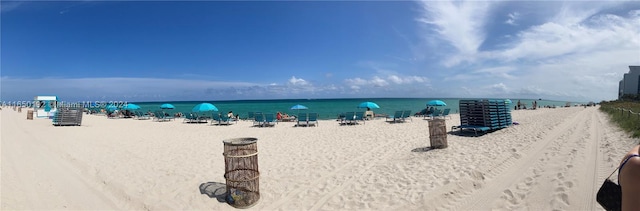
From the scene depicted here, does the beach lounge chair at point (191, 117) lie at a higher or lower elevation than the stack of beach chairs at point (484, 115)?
lower

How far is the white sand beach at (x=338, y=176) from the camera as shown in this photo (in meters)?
4.04

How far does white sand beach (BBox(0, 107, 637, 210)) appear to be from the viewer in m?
4.04

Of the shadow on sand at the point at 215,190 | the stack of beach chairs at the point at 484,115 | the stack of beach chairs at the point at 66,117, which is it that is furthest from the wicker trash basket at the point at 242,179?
the stack of beach chairs at the point at 66,117

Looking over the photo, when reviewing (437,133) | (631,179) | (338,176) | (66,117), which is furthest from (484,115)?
(66,117)

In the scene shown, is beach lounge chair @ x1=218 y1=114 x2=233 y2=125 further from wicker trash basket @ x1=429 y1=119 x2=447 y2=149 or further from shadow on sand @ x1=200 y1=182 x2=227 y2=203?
shadow on sand @ x1=200 y1=182 x2=227 y2=203

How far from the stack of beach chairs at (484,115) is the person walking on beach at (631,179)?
30.2ft

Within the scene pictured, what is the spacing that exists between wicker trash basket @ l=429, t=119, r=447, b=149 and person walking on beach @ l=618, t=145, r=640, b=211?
246 inches

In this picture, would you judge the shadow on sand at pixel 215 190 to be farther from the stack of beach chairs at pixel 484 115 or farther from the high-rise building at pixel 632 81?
the high-rise building at pixel 632 81

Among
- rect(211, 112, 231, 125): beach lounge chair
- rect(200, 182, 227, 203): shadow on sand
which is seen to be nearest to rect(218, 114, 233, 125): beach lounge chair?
rect(211, 112, 231, 125): beach lounge chair

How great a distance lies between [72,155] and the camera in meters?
7.15

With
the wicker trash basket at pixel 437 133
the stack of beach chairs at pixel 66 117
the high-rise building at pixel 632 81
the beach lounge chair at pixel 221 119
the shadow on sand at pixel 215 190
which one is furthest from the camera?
the high-rise building at pixel 632 81

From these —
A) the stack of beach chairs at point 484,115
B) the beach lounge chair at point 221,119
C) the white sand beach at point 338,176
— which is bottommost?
the white sand beach at point 338,176

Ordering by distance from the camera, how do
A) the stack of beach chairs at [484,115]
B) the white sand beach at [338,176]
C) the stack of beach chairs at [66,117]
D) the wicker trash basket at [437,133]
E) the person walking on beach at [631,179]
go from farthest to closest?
the stack of beach chairs at [66,117], the stack of beach chairs at [484,115], the wicker trash basket at [437,133], the white sand beach at [338,176], the person walking on beach at [631,179]

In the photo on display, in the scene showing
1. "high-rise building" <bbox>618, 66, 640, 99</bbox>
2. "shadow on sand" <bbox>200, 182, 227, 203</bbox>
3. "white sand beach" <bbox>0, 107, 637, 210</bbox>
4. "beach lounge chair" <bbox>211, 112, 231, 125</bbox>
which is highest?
"high-rise building" <bbox>618, 66, 640, 99</bbox>
